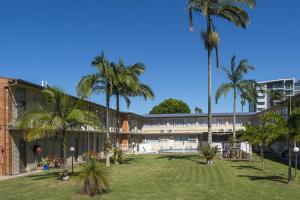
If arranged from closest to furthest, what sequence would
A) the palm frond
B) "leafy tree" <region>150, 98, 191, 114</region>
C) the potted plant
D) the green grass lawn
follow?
1. the green grass lawn
2. the potted plant
3. the palm frond
4. "leafy tree" <region>150, 98, 191, 114</region>

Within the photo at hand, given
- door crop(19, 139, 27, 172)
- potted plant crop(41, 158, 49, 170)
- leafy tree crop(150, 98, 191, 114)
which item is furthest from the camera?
leafy tree crop(150, 98, 191, 114)

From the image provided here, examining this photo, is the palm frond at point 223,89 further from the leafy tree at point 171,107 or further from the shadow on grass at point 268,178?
the leafy tree at point 171,107

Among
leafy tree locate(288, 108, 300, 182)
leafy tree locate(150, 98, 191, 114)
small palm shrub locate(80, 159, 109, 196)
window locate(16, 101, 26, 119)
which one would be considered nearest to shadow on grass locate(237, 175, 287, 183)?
leafy tree locate(288, 108, 300, 182)

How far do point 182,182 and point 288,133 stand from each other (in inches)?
215

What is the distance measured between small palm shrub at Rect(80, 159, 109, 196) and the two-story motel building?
11.5 m

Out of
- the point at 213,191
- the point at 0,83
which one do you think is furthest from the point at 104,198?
the point at 0,83

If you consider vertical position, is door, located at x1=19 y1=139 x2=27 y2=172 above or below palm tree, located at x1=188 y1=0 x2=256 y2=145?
below

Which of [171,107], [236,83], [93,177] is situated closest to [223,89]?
[236,83]

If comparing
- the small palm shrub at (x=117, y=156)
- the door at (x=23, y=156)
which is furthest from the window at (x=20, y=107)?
the small palm shrub at (x=117, y=156)

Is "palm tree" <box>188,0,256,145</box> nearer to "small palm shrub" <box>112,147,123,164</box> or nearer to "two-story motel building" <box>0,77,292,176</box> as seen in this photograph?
"small palm shrub" <box>112,147,123,164</box>

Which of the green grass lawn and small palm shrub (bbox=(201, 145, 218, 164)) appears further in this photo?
small palm shrub (bbox=(201, 145, 218, 164))

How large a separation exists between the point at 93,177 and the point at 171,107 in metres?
73.7

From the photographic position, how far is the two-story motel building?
25375 millimetres

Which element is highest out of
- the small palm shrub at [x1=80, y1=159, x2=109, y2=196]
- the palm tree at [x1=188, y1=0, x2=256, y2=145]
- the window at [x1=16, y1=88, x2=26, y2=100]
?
the palm tree at [x1=188, y1=0, x2=256, y2=145]
